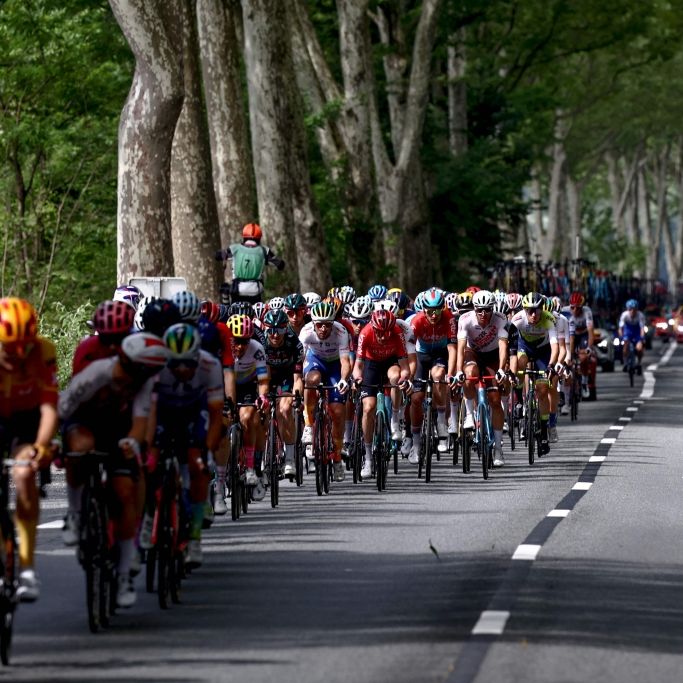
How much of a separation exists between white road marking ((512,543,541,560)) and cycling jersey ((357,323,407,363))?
6.01 metres

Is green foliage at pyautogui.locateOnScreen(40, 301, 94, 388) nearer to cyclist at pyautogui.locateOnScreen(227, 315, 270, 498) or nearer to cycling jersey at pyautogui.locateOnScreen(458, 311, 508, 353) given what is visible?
cycling jersey at pyautogui.locateOnScreen(458, 311, 508, 353)

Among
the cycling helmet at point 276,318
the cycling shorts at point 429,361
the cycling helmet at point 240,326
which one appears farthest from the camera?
the cycling shorts at point 429,361

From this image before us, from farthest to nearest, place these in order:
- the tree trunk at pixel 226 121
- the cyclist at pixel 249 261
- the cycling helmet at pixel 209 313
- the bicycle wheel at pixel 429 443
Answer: the tree trunk at pixel 226 121 → the cyclist at pixel 249 261 → the bicycle wheel at pixel 429 443 → the cycling helmet at pixel 209 313

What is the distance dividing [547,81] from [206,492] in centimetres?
5023

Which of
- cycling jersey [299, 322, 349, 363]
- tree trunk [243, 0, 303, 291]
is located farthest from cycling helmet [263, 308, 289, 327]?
tree trunk [243, 0, 303, 291]

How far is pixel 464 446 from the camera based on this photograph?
68.8 feet

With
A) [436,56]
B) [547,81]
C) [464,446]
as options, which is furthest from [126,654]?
[547,81]

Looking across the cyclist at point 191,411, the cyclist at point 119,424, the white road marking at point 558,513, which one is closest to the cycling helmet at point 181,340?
the cyclist at point 191,411

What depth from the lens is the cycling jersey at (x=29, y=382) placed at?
9.81m

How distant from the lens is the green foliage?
2348 centimetres

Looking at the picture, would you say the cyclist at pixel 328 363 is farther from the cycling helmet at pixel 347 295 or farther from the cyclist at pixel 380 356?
the cycling helmet at pixel 347 295

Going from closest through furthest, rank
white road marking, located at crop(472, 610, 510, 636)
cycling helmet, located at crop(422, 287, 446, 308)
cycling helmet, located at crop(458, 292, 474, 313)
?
white road marking, located at crop(472, 610, 510, 636), cycling helmet, located at crop(422, 287, 446, 308), cycling helmet, located at crop(458, 292, 474, 313)

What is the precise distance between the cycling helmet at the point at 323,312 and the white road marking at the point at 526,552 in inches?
215

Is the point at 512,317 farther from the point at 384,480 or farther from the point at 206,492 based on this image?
the point at 206,492
